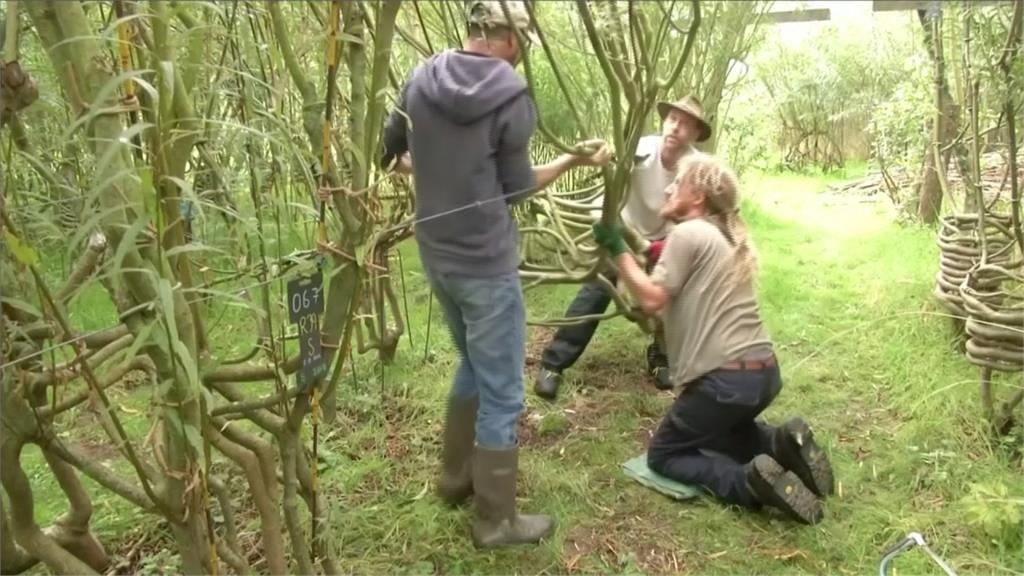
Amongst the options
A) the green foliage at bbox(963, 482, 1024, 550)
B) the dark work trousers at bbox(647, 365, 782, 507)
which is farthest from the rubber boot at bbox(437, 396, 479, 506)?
the green foliage at bbox(963, 482, 1024, 550)

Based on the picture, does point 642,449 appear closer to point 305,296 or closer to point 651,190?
point 651,190

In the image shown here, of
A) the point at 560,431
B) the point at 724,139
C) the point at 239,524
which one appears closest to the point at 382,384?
the point at 560,431

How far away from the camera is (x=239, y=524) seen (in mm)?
2242

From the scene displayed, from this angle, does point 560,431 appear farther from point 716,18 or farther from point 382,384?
point 716,18

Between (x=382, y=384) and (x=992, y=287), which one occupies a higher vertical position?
(x=992, y=287)

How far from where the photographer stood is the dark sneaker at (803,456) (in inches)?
92.9

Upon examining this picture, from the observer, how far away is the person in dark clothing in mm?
2398

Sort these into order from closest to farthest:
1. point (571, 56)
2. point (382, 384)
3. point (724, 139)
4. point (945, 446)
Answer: point (945, 446) → point (382, 384) → point (571, 56) → point (724, 139)

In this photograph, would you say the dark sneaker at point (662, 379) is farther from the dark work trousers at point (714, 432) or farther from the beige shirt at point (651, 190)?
the dark work trousers at point (714, 432)

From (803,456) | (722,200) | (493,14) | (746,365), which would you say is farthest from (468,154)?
(803,456)

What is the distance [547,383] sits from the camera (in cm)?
320

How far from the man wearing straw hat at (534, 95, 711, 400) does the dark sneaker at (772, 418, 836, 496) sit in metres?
0.88

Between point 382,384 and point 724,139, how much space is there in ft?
13.1

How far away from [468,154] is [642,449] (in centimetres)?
131
